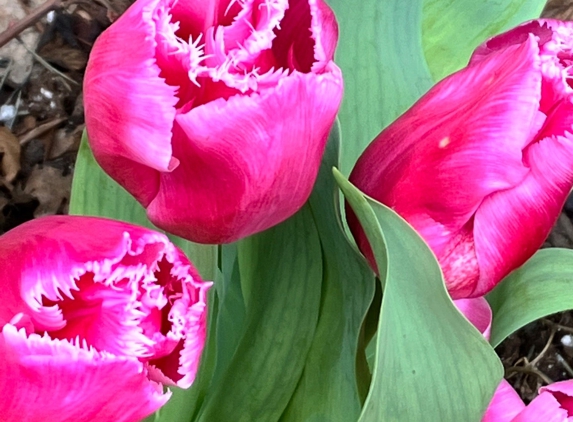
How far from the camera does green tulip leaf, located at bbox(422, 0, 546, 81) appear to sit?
0.59 m

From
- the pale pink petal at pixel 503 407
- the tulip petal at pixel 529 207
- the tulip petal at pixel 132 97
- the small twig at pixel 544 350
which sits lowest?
the small twig at pixel 544 350

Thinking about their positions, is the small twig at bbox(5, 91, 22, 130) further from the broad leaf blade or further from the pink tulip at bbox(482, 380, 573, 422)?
the pink tulip at bbox(482, 380, 573, 422)

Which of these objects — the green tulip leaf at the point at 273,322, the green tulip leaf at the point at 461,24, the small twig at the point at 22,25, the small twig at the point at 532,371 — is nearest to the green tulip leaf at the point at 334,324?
the green tulip leaf at the point at 273,322

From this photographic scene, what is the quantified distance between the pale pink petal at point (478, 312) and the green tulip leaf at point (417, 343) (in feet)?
0.39

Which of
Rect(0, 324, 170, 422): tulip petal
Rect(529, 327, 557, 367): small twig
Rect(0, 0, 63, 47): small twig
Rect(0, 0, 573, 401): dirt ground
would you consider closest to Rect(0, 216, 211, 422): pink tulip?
Rect(0, 324, 170, 422): tulip petal

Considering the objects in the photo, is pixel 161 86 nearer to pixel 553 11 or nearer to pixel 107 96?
pixel 107 96

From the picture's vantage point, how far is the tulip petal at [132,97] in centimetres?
30

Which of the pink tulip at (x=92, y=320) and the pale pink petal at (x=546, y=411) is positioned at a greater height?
the pink tulip at (x=92, y=320)

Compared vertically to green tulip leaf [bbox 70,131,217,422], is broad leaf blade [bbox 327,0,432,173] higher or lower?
higher

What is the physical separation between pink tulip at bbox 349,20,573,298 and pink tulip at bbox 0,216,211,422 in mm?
113

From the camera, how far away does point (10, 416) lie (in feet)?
0.93

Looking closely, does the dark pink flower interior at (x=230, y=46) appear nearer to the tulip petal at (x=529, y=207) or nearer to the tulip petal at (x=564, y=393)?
the tulip petal at (x=529, y=207)

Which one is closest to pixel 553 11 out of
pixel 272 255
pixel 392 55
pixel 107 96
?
pixel 392 55

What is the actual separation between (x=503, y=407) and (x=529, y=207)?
0.16 meters
